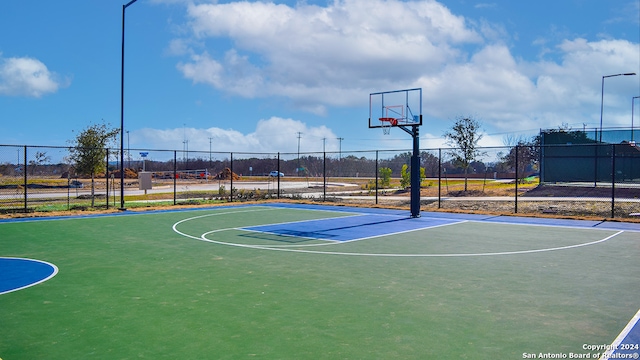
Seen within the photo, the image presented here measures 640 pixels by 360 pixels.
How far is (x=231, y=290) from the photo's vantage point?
700 cm

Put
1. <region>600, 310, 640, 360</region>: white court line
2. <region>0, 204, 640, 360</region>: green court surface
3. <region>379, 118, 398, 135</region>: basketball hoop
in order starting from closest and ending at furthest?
<region>600, 310, 640, 360</region>: white court line
<region>0, 204, 640, 360</region>: green court surface
<region>379, 118, 398, 135</region>: basketball hoop

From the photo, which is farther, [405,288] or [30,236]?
[30,236]

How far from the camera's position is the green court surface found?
4848mm

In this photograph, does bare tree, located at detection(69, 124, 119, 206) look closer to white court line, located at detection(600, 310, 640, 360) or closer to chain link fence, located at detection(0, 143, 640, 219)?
chain link fence, located at detection(0, 143, 640, 219)

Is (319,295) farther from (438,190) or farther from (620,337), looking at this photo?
(438,190)

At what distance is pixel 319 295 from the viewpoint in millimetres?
6750

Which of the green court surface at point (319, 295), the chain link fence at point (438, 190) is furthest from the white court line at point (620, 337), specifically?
the chain link fence at point (438, 190)

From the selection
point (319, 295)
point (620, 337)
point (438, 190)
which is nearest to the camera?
point (620, 337)

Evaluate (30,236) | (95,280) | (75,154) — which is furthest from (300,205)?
(95,280)

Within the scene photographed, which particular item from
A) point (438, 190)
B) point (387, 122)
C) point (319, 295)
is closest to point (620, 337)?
point (319, 295)

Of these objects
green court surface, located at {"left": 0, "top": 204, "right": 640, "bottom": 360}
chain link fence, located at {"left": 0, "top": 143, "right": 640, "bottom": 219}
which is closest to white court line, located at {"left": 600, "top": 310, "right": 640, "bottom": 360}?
green court surface, located at {"left": 0, "top": 204, "right": 640, "bottom": 360}

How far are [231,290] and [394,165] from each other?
1734 inches

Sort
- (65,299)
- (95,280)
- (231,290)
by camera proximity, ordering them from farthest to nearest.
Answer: (95,280) < (231,290) < (65,299)

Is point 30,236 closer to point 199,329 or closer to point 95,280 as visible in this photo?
point 95,280
